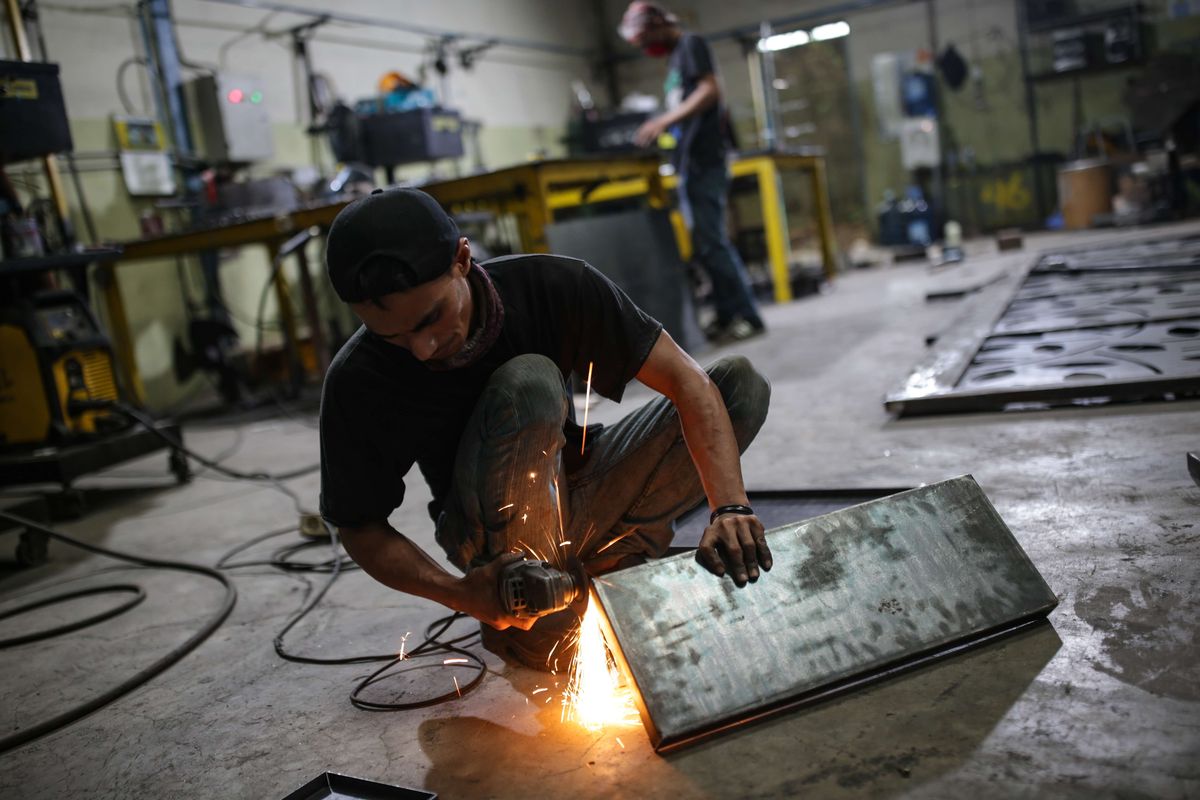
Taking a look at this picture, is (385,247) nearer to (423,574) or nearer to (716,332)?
(423,574)

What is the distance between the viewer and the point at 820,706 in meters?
1.42

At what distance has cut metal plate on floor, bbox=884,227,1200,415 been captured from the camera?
2.96 meters

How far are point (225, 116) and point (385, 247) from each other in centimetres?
590

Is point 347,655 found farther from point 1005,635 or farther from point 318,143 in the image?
point 318,143

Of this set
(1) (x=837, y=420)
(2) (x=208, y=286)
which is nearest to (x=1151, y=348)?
(1) (x=837, y=420)

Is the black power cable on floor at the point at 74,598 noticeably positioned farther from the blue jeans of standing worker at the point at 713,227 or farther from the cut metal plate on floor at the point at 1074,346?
the blue jeans of standing worker at the point at 713,227

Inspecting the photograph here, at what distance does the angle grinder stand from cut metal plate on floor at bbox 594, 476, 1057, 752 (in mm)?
56

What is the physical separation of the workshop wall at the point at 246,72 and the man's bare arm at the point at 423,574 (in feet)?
16.2

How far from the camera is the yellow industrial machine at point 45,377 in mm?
3639

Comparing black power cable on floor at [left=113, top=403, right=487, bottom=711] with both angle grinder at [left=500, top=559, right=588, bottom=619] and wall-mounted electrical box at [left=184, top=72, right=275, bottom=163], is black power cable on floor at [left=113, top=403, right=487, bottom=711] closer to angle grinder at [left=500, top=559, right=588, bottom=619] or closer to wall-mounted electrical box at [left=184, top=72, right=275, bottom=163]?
angle grinder at [left=500, top=559, right=588, bottom=619]

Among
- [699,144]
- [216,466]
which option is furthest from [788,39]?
[216,466]

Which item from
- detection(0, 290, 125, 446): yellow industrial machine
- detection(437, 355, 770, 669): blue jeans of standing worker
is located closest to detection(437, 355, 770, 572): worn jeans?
detection(437, 355, 770, 669): blue jeans of standing worker

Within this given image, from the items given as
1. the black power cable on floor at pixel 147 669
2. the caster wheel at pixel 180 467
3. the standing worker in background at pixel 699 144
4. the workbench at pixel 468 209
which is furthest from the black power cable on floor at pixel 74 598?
the standing worker in background at pixel 699 144

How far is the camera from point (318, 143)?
770 cm
